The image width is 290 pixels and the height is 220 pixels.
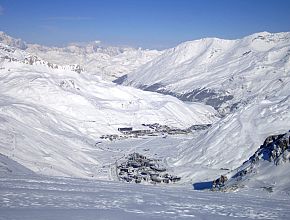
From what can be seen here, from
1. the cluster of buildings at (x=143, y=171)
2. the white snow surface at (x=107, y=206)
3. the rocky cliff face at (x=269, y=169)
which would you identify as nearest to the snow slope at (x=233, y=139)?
the cluster of buildings at (x=143, y=171)

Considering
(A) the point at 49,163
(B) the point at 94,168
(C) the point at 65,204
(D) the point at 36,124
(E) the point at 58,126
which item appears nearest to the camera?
(C) the point at 65,204

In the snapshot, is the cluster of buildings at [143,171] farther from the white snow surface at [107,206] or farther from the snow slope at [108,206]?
the snow slope at [108,206]

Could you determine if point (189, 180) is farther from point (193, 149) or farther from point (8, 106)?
point (8, 106)

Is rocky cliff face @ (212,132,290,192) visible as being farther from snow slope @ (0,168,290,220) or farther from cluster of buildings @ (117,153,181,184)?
cluster of buildings @ (117,153,181,184)

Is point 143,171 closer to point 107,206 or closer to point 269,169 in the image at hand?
point 269,169

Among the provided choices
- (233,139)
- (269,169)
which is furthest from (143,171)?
(269,169)

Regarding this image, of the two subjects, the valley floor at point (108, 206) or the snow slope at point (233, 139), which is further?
the snow slope at point (233, 139)

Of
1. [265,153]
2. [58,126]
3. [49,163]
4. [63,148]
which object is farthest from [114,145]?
[265,153]

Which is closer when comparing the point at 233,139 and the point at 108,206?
the point at 108,206
